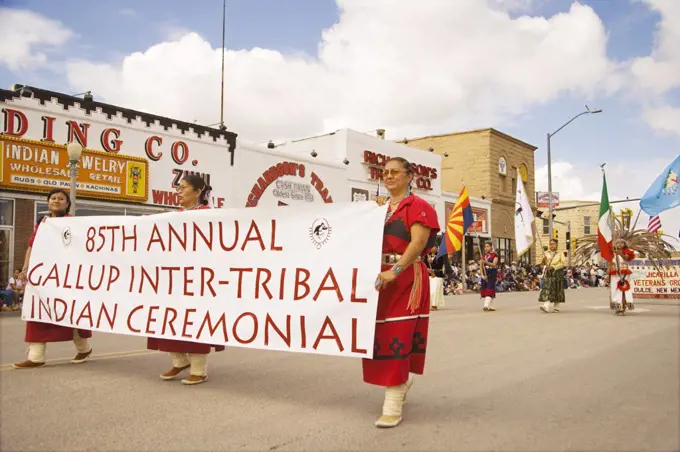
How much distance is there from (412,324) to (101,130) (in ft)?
55.1

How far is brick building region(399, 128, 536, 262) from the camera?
40.3m

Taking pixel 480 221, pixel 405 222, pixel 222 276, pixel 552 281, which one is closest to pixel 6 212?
pixel 222 276

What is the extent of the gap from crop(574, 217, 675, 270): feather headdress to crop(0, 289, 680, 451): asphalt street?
25.1ft

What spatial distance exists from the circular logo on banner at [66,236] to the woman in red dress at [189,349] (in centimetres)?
157

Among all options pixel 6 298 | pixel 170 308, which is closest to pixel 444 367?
pixel 170 308

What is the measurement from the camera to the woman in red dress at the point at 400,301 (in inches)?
169

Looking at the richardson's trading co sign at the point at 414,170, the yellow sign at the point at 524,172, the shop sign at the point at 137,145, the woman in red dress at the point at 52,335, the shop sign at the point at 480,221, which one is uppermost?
the yellow sign at the point at 524,172

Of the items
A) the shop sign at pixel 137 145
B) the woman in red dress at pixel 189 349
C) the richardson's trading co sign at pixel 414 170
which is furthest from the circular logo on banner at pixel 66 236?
the richardson's trading co sign at pixel 414 170

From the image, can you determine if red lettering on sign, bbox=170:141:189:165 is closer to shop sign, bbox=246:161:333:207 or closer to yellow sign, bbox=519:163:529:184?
shop sign, bbox=246:161:333:207

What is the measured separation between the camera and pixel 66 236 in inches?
262

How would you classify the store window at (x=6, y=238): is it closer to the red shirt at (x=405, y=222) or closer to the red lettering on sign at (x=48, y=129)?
the red lettering on sign at (x=48, y=129)

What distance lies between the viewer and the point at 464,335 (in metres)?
9.68

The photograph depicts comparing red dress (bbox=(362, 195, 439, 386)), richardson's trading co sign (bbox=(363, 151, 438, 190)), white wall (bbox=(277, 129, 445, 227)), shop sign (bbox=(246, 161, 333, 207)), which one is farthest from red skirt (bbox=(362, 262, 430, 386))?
richardson's trading co sign (bbox=(363, 151, 438, 190))

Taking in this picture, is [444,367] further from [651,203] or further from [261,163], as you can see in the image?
[261,163]
